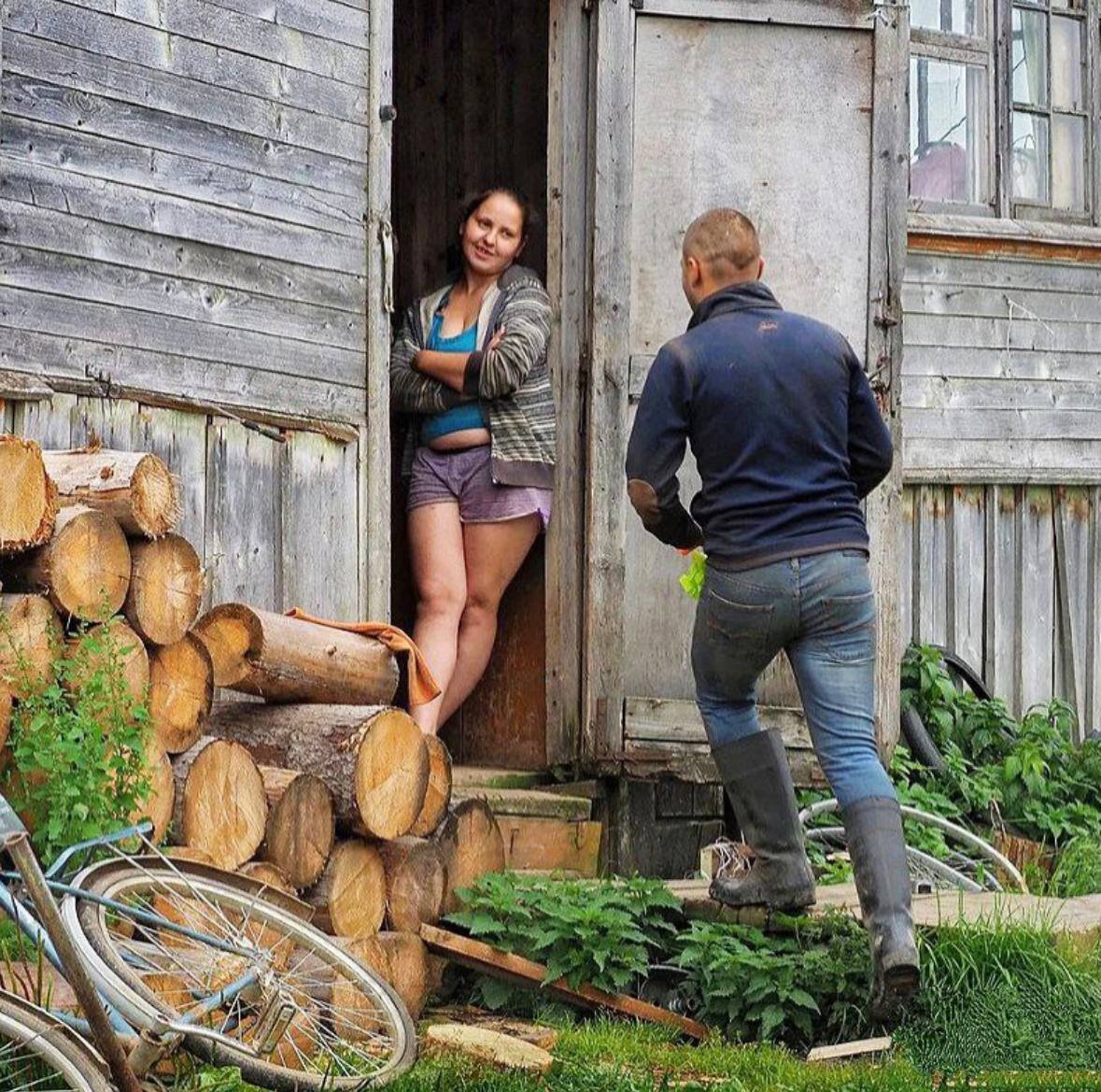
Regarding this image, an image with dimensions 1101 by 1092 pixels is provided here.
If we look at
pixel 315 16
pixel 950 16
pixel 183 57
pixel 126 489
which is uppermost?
pixel 950 16

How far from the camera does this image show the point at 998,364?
31.8ft

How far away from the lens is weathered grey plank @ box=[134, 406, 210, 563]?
236 inches

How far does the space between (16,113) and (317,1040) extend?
2719mm

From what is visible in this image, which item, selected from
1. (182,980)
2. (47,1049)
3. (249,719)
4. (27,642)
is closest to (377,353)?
(249,719)

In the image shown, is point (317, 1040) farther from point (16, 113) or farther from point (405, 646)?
point (16, 113)

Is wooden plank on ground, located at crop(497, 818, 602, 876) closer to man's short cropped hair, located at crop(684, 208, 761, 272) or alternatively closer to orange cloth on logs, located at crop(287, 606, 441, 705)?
orange cloth on logs, located at crop(287, 606, 441, 705)

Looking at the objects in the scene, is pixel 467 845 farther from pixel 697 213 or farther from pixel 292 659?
pixel 697 213

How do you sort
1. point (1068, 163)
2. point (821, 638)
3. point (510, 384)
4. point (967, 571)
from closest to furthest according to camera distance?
point (821, 638) → point (510, 384) → point (967, 571) → point (1068, 163)

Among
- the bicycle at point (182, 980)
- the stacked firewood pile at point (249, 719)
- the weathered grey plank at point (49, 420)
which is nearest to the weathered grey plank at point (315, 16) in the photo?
the weathered grey plank at point (49, 420)

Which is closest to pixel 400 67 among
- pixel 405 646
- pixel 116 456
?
pixel 405 646

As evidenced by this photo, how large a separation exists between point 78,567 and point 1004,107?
6324 mm

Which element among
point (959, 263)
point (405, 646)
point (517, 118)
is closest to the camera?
point (405, 646)

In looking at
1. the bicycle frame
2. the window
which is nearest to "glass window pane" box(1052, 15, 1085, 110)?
the window

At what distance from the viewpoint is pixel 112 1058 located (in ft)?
12.6
